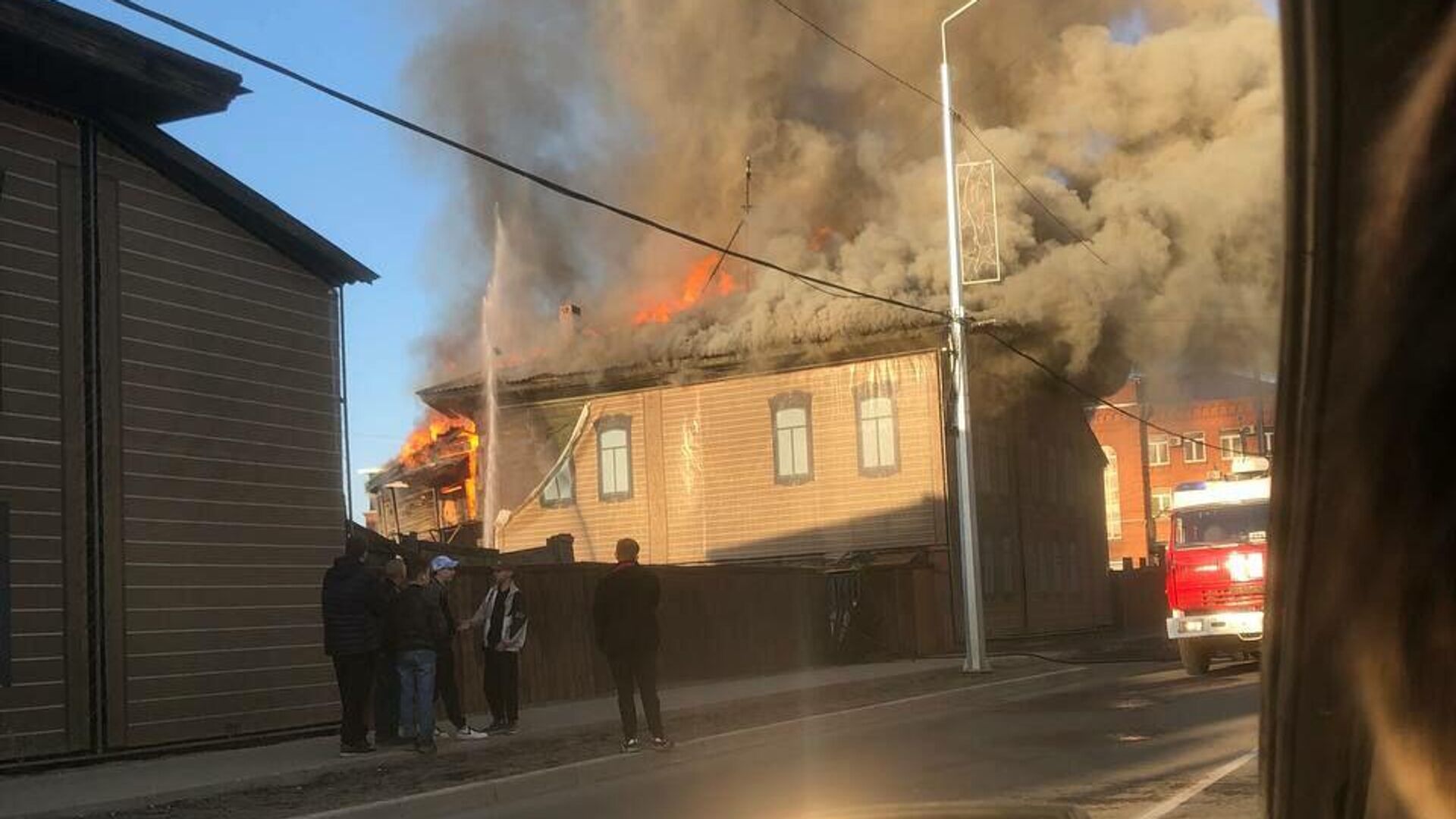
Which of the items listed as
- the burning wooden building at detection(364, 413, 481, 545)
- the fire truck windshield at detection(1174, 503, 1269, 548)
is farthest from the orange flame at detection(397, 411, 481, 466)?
the fire truck windshield at detection(1174, 503, 1269, 548)

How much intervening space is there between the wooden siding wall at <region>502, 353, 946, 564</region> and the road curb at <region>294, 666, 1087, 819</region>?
1536cm

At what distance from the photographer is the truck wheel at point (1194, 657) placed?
773 inches

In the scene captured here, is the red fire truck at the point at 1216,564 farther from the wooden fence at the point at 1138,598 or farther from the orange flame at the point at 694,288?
the wooden fence at the point at 1138,598

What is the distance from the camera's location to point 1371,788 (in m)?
1.65

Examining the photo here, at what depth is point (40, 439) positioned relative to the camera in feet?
41.5

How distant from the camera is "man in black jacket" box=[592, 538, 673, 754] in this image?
480 inches

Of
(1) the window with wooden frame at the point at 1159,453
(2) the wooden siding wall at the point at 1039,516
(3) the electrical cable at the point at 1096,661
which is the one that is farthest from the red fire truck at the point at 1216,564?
(1) the window with wooden frame at the point at 1159,453

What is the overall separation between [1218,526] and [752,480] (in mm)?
14082

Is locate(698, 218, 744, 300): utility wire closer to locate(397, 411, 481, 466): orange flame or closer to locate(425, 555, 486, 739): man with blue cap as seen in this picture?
locate(397, 411, 481, 466): orange flame

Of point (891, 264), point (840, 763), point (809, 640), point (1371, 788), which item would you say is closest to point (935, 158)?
point (891, 264)

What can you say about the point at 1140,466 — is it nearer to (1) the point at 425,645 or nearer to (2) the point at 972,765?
(1) the point at 425,645

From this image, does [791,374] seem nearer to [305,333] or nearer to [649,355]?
[649,355]

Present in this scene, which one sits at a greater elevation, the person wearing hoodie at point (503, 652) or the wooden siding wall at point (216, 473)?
the wooden siding wall at point (216, 473)

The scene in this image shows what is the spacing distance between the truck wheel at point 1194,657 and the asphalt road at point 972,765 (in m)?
2.91
